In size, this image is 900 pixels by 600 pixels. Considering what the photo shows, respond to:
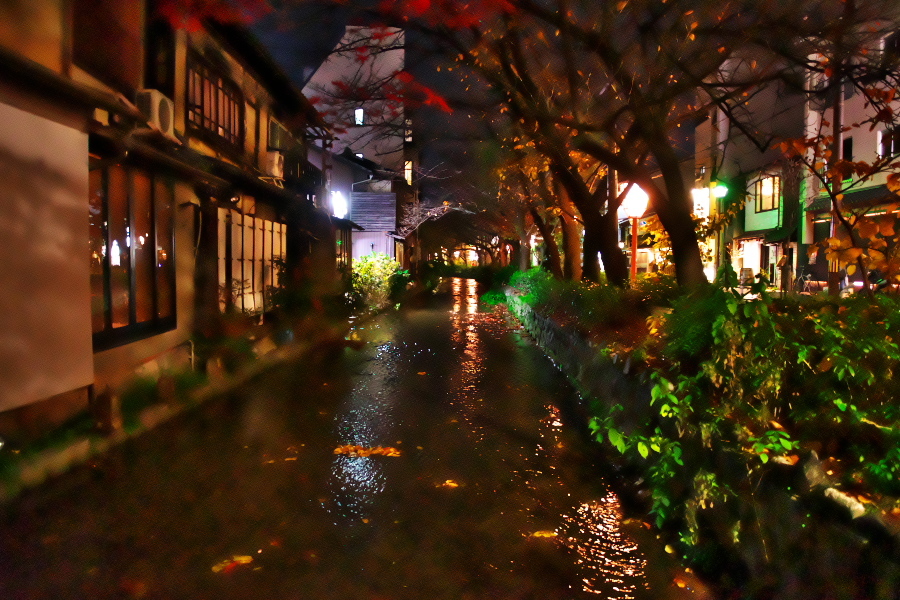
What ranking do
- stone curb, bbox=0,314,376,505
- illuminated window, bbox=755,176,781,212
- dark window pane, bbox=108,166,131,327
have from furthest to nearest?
illuminated window, bbox=755,176,781,212, dark window pane, bbox=108,166,131,327, stone curb, bbox=0,314,376,505

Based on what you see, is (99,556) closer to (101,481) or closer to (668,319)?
(101,481)

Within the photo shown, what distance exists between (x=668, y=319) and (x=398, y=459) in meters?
3.16

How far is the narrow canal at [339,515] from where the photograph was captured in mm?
3969

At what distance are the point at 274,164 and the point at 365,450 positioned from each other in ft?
43.0

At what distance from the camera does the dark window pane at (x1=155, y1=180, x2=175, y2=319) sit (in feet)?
34.8

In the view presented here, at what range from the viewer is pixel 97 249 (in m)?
8.69

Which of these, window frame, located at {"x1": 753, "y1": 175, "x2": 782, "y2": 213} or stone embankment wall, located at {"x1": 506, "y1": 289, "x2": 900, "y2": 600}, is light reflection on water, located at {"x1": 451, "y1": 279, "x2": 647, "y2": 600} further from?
window frame, located at {"x1": 753, "y1": 175, "x2": 782, "y2": 213}

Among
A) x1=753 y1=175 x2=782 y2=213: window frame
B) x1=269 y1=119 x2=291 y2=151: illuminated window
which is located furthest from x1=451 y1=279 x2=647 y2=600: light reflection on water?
x1=753 y1=175 x2=782 y2=213: window frame

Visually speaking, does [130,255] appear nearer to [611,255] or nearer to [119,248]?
[119,248]

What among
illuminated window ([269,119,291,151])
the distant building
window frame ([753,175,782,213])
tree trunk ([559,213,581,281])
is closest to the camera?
the distant building

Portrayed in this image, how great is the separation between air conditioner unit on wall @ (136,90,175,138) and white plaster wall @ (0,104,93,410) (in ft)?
8.38

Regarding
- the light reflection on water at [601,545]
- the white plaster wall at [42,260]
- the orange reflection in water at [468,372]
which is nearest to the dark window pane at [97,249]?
the white plaster wall at [42,260]

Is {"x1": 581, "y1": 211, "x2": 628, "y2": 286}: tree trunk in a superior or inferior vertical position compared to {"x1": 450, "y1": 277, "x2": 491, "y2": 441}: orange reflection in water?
superior

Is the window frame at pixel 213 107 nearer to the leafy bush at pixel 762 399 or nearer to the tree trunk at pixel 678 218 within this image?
the tree trunk at pixel 678 218
